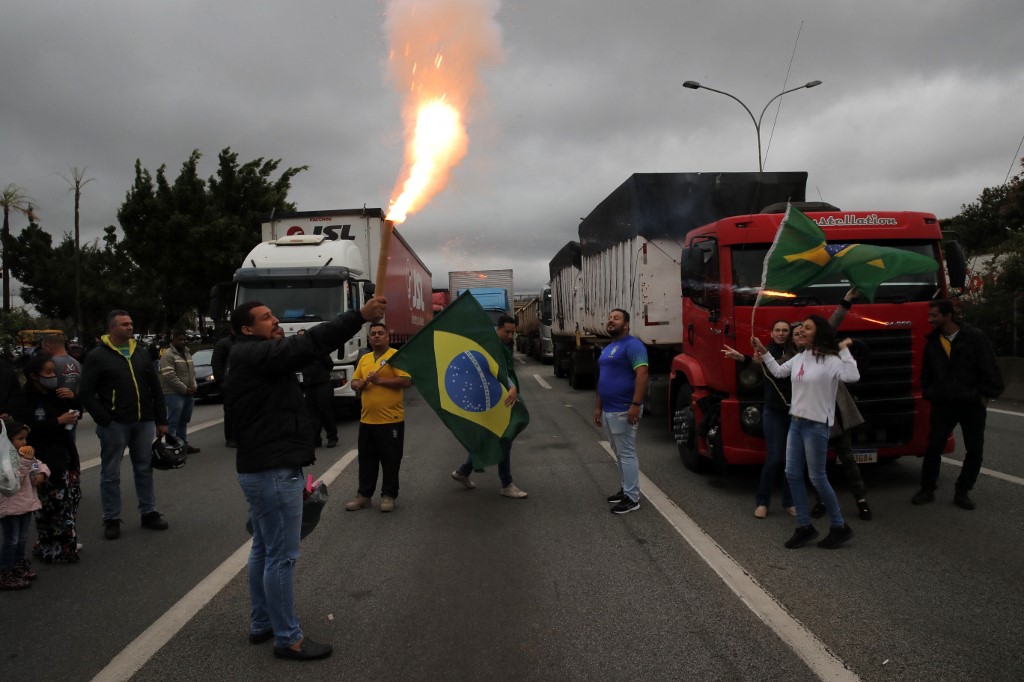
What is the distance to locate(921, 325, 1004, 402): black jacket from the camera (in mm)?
6309

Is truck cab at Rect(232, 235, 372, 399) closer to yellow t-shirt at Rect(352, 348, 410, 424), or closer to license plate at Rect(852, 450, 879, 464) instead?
yellow t-shirt at Rect(352, 348, 410, 424)

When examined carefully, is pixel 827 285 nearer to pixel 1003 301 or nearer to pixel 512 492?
pixel 512 492

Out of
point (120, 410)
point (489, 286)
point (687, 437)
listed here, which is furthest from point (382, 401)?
point (489, 286)

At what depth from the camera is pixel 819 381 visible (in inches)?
215

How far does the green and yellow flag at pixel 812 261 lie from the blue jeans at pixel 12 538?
5.63m

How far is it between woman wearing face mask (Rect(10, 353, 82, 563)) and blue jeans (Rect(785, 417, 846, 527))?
5.47 m

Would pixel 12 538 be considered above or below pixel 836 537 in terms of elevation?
above

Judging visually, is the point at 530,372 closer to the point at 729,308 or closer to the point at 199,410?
the point at 199,410

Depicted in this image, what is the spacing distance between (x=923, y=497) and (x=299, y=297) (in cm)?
1009

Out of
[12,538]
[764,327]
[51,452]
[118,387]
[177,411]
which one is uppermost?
[764,327]

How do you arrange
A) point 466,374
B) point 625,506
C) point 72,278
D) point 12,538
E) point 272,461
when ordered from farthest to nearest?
point 72,278, point 466,374, point 625,506, point 12,538, point 272,461

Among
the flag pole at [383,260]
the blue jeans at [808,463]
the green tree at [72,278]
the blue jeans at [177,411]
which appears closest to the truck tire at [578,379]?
the blue jeans at [177,411]

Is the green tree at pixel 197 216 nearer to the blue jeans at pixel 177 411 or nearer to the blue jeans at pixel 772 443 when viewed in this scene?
the blue jeans at pixel 177 411

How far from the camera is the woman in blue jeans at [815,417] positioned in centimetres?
535
